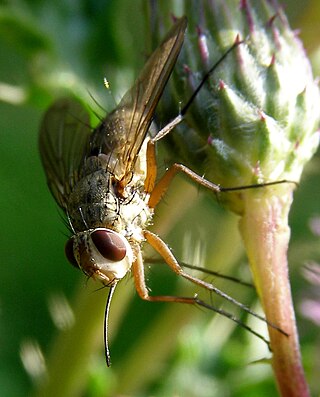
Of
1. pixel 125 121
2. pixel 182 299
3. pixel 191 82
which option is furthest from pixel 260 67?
pixel 182 299

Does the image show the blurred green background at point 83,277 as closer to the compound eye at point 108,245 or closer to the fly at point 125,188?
the fly at point 125,188

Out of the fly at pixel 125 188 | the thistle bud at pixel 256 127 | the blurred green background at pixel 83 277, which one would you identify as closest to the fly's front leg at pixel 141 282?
the fly at pixel 125 188

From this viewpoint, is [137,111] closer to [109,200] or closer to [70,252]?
[109,200]

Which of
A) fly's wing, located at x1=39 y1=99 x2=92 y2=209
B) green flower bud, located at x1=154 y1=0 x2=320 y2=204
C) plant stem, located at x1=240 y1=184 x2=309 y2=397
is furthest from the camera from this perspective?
fly's wing, located at x1=39 y1=99 x2=92 y2=209

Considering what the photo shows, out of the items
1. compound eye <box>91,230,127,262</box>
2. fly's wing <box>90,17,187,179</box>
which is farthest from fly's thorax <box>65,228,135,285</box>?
fly's wing <box>90,17,187,179</box>

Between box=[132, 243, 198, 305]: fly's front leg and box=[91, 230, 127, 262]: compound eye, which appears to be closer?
box=[91, 230, 127, 262]: compound eye

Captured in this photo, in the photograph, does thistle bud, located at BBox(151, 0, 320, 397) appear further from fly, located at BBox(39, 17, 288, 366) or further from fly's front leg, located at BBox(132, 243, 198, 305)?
fly's front leg, located at BBox(132, 243, 198, 305)

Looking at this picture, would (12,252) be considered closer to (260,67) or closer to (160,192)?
(160,192)

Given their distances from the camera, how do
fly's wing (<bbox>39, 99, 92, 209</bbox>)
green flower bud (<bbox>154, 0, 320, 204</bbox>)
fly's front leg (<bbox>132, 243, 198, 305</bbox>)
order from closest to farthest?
green flower bud (<bbox>154, 0, 320, 204</bbox>) → fly's front leg (<bbox>132, 243, 198, 305</bbox>) → fly's wing (<bbox>39, 99, 92, 209</bbox>)
